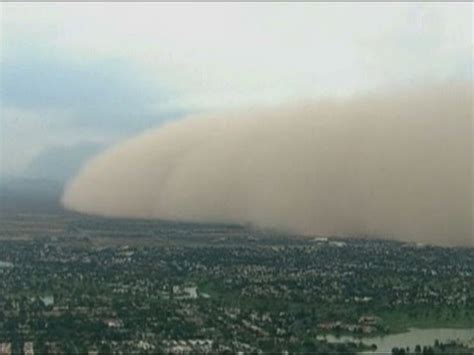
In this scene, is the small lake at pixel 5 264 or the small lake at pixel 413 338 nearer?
the small lake at pixel 413 338

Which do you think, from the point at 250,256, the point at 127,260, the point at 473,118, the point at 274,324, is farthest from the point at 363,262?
the point at 473,118

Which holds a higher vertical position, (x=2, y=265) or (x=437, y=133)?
(x=437, y=133)

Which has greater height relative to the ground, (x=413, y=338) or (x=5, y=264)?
(x=5, y=264)

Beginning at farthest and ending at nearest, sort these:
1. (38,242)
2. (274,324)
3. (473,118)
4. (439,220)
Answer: (473,118) → (439,220) → (38,242) → (274,324)

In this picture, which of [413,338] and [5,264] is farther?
[5,264]

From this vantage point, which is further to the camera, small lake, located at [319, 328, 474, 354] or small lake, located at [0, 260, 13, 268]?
small lake, located at [0, 260, 13, 268]

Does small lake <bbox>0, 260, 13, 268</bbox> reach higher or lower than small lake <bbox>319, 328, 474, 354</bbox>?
higher

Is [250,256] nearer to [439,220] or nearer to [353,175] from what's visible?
[439,220]

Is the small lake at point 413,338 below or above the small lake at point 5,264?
below
